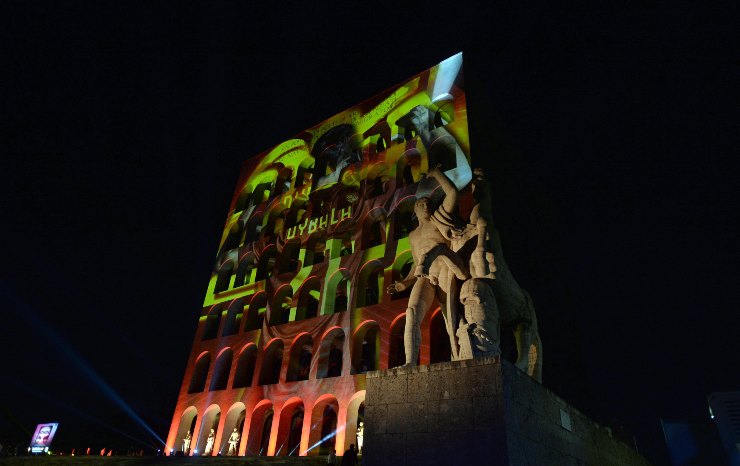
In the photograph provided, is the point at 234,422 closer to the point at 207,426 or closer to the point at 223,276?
the point at 207,426

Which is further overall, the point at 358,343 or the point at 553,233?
the point at 553,233

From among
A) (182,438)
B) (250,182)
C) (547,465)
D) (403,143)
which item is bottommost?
(547,465)

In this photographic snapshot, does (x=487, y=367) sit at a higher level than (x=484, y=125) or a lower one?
lower

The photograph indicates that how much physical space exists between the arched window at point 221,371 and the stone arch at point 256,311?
73.3 inches

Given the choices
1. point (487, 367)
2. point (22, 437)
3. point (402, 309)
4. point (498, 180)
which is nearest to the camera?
point (487, 367)

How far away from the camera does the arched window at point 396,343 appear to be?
19.0 m

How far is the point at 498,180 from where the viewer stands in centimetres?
2328

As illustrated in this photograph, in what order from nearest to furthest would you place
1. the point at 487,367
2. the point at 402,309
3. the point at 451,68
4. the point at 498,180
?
the point at 487,367, the point at 402,309, the point at 498,180, the point at 451,68

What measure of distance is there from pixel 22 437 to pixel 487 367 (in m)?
46.7

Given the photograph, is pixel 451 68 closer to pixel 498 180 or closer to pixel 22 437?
pixel 498 180

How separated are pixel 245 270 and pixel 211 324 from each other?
3865 millimetres

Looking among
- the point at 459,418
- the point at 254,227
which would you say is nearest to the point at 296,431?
the point at 254,227

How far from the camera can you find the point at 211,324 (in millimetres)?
28469

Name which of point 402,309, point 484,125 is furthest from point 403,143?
point 402,309
